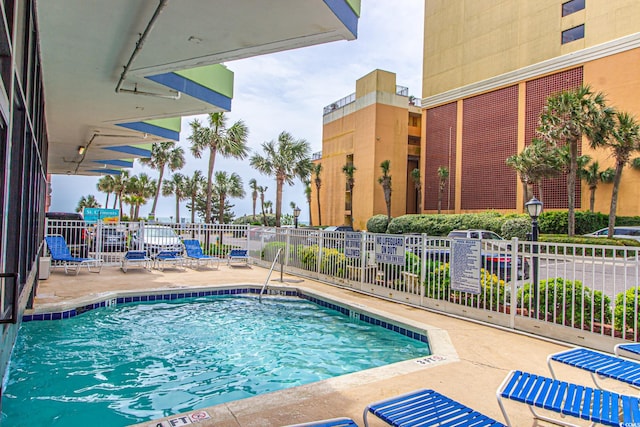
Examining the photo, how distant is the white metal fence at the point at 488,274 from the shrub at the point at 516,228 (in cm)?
1505

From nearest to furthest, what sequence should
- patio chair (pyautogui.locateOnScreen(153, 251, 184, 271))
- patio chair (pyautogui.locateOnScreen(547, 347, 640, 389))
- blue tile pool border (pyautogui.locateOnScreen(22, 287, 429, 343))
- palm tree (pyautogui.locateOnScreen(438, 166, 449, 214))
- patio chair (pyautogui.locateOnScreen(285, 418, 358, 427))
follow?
patio chair (pyautogui.locateOnScreen(285, 418, 358, 427)) → patio chair (pyautogui.locateOnScreen(547, 347, 640, 389)) → blue tile pool border (pyautogui.locateOnScreen(22, 287, 429, 343)) → patio chair (pyautogui.locateOnScreen(153, 251, 184, 271)) → palm tree (pyautogui.locateOnScreen(438, 166, 449, 214))

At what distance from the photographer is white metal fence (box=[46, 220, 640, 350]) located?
210 inches

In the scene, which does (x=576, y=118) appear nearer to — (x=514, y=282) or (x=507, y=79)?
(x=507, y=79)

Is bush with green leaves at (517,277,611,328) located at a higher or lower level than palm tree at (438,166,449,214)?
lower

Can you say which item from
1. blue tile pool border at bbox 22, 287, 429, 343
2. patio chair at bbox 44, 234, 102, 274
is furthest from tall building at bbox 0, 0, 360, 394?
patio chair at bbox 44, 234, 102, 274

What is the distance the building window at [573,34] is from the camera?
25.9 meters

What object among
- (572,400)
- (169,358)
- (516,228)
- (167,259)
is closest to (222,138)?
(167,259)

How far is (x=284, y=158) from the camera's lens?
115ft

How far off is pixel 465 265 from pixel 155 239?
429 inches

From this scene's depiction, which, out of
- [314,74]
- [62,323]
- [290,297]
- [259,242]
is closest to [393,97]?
[314,74]

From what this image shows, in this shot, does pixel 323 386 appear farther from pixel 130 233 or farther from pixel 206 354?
pixel 130 233

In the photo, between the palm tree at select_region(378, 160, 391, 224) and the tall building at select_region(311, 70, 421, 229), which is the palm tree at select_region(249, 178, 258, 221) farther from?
the palm tree at select_region(378, 160, 391, 224)

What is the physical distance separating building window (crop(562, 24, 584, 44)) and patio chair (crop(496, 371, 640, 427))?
30109 millimetres

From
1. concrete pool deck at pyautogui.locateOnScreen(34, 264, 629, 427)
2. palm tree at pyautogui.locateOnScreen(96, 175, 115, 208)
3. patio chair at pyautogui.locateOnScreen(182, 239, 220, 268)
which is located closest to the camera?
concrete pool deck at pyautogui.locateOnScreen(34, 264, 629, 427)
